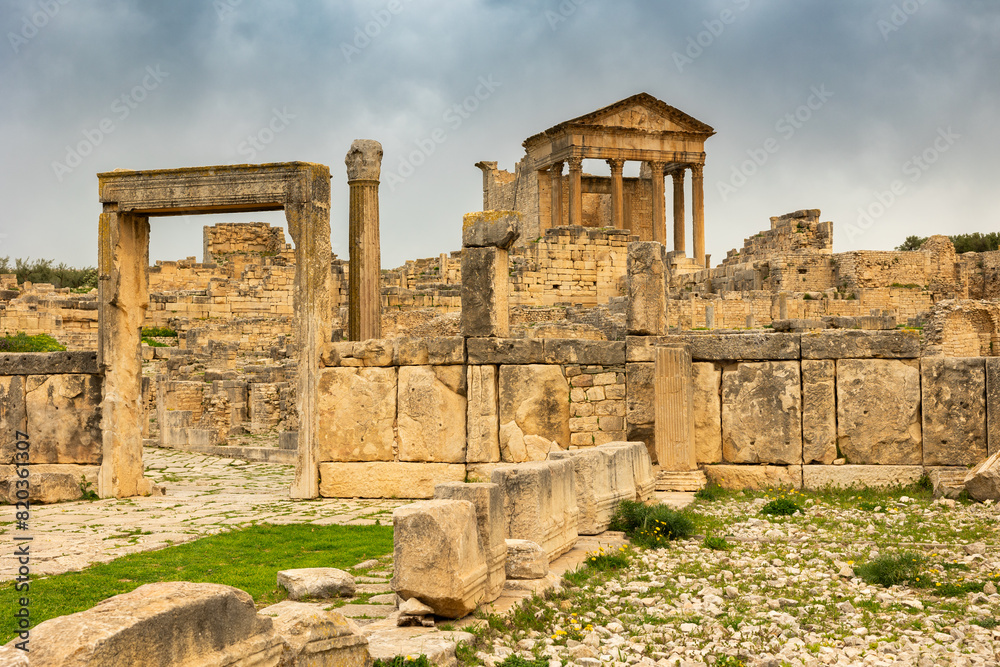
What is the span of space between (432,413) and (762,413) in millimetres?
3818

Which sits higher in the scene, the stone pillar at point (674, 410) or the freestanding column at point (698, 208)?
the freestanding column at point (698, 208)

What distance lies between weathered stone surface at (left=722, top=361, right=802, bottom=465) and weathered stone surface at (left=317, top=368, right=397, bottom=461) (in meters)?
3.96

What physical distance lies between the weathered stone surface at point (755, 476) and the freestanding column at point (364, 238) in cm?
507

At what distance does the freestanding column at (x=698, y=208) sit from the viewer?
126 feet

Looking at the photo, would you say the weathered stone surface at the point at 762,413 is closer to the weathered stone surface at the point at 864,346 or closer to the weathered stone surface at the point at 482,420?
the weathered stone surface at the point at 864,346

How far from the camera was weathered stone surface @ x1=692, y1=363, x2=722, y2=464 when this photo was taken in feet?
35.5

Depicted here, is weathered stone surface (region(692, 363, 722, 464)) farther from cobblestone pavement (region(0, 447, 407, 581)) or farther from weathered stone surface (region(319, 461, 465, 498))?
cobblestone pavement (region(0, 447, 407, 581))

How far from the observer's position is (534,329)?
18.1 meters

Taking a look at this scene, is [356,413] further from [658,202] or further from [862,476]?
[658,202]

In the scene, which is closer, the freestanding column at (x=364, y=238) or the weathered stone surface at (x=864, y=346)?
the weathered stone surface at (x=864, y=346)

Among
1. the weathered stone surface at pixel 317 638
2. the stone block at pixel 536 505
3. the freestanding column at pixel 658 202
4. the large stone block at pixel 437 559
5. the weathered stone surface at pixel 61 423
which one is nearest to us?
the weathered stone surface at pixel 317 638

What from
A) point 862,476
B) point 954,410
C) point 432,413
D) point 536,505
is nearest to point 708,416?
point 862,476

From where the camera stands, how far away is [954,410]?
10.2m

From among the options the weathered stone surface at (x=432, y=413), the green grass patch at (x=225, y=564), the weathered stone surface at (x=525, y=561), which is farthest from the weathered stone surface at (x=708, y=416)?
the weathered stone surface at (x=525, y=561)
